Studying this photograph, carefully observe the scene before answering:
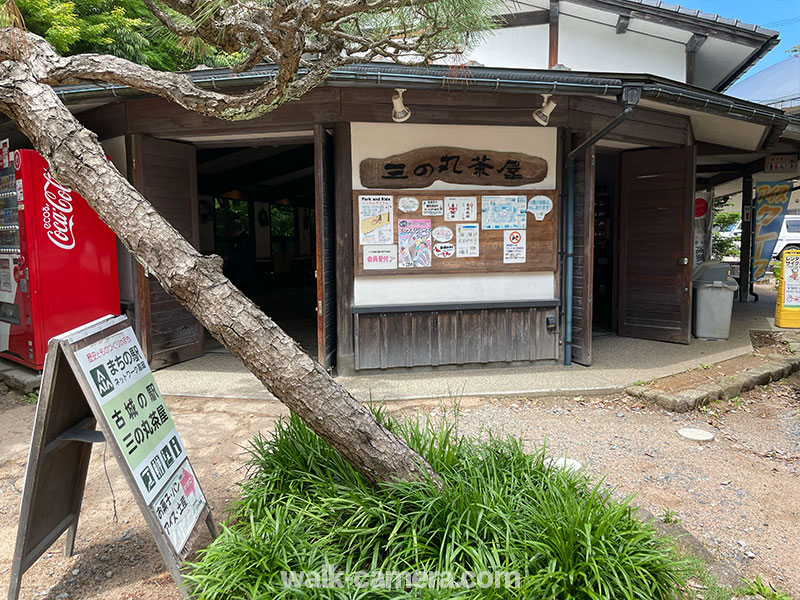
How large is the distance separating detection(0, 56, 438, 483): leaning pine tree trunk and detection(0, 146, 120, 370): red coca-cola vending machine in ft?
10.8

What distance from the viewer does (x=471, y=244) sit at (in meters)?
5.48

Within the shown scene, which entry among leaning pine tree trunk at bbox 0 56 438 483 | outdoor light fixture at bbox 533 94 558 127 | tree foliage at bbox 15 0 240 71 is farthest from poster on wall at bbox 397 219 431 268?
tree foliage at bbox 15 0 240 71

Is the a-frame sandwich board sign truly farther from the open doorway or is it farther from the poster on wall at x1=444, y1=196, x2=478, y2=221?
the open doorway

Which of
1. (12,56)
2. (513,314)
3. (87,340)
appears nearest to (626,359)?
(513,314)

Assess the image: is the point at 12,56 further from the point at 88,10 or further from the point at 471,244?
the point at 88,10

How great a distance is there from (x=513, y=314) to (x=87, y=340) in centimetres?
436

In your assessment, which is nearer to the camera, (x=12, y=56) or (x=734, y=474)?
(x=12, y=56)

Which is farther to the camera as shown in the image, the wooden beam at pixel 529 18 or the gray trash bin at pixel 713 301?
the wooden beam at pixel 529 18

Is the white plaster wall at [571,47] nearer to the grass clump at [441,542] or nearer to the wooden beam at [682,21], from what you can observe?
the wooden beam at [682,21]

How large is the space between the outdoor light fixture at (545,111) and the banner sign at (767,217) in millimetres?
6725

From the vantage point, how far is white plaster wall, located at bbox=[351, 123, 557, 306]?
521cm

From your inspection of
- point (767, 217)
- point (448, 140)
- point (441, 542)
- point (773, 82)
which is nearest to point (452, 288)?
point (448, 140)

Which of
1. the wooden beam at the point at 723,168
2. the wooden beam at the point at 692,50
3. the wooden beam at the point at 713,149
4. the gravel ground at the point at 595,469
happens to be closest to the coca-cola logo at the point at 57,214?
the gravel ground at the point at 595,469

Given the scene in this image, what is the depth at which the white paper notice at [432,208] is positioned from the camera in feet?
17.5
